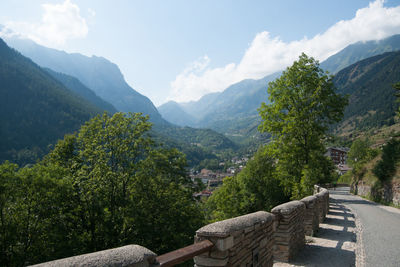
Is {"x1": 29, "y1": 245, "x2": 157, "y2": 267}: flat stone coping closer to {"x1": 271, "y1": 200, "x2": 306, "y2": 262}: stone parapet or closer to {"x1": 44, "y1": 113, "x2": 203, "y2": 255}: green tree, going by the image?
{"x1": 271, "y1": 200, "x2": 306, "y2": 262}: stone parapet

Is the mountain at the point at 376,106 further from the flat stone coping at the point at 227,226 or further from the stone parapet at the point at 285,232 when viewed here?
the flat stone coping at the point at 227,226

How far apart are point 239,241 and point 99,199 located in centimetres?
1286

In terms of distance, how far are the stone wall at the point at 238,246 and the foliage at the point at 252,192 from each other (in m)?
18.4

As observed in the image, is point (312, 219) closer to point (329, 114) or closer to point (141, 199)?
point (141, 199)

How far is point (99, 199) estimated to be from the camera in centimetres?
1491

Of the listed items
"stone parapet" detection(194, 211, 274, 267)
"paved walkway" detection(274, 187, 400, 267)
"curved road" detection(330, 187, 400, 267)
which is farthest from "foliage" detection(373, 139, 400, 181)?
"stone parapet" detection(194, 211, 274, 267)

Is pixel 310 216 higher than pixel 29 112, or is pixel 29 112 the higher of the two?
pixel 29 112

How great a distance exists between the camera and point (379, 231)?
A: 10.7 m

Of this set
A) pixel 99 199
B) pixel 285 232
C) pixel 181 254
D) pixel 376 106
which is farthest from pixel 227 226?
pixel 376 106

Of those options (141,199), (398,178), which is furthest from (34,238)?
(398,178)

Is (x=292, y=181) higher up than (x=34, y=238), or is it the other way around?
(x=292, y=181)

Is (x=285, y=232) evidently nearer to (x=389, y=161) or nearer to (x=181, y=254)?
(x=181, y=254)

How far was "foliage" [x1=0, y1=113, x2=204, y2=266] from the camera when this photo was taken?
468 inches

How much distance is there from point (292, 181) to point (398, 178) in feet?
29.5
